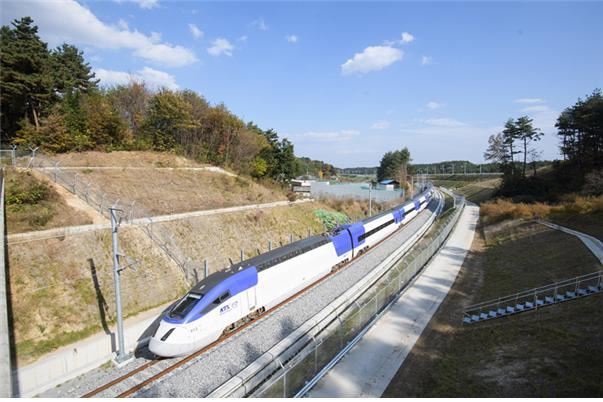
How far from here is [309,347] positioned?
1135cm

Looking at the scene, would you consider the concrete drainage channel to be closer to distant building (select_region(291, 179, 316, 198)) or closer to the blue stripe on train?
the blue stripe on train

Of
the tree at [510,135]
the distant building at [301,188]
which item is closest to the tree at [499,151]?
the tree at [510,135]

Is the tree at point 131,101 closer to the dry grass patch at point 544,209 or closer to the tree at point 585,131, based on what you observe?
the dry grass patch at point 544,209

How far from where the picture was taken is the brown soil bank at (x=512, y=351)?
9953mm

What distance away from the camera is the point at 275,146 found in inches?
2141

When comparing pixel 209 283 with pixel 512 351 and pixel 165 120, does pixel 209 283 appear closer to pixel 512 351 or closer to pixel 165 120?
pixel 512 351

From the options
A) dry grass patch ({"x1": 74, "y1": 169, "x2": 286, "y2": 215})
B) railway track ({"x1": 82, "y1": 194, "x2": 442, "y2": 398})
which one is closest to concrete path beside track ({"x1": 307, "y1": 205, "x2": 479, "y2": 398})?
railway track ({"x1": 82, "y1": 194, "x2": 442, "y2": 398})

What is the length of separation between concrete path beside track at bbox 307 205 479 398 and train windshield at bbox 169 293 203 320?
552 centimetres

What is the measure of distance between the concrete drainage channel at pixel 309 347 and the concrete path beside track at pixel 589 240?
1180 centimetres

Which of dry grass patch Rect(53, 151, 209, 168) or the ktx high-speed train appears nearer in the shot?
the ktx high-speed train

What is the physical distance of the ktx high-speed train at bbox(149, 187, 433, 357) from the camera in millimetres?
11945

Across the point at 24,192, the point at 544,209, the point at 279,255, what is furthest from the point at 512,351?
the point at 544,209

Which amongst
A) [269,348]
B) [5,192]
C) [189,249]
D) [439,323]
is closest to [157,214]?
[189,249]

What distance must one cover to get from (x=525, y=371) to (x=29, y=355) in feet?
60.3
